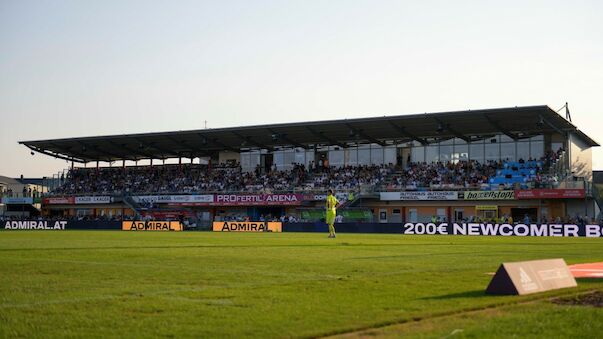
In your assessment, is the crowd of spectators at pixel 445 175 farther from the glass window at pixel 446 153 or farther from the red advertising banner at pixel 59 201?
the red advertising banner at pixel 59 201

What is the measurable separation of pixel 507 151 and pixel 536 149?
9.35 feet

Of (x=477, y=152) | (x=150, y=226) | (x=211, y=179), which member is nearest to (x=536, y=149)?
(x=477, y=152)

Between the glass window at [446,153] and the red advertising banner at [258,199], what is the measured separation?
1560 cm

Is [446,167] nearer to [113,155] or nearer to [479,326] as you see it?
[113,155]

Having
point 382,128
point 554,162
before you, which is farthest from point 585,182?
point 382,128

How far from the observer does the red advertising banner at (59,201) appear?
86250 millimetres

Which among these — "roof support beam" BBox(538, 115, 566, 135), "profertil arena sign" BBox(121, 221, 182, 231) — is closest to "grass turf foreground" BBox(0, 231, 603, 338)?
"profertil arena sign" BBox(121, 221, 182, 231)

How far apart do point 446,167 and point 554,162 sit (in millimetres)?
10900

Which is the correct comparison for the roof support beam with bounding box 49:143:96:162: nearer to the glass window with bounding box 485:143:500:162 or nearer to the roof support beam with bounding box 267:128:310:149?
the roof support beam with bounding box 267:128:310:149

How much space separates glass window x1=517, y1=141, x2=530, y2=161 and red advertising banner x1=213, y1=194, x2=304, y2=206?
74.3ft

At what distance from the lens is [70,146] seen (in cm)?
8750

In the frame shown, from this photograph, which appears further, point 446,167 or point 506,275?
point 446,167

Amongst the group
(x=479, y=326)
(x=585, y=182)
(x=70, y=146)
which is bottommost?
(x=479, y=326)

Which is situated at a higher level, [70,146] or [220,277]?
[70,146]
